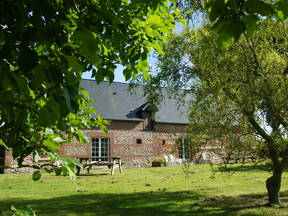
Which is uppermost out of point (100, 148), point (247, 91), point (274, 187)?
point (247, 91)

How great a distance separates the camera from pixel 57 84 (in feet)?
4.74

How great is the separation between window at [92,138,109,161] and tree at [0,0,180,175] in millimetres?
21192

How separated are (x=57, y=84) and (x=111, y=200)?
7.33 meters

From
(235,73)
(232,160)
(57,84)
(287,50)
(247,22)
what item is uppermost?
(287,50)

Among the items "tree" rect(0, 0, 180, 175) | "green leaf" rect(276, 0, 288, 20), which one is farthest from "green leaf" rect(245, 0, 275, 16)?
"tree" rect(0, 0, 180, 175)

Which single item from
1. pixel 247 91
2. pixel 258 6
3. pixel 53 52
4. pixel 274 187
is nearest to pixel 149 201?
pixel 274 187

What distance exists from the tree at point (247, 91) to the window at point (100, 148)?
56.7 ft

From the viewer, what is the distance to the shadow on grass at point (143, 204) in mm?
6711

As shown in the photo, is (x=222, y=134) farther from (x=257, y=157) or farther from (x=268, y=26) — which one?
(x=268, y=26)

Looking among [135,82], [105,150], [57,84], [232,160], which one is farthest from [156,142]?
[57,84]

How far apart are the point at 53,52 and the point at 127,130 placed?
22944 mm

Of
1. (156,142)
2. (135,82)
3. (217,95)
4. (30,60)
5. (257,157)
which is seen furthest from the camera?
(156,142)

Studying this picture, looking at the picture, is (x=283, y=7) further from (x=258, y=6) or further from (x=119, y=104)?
(x=119, y=104)

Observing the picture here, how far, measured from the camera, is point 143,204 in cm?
762
